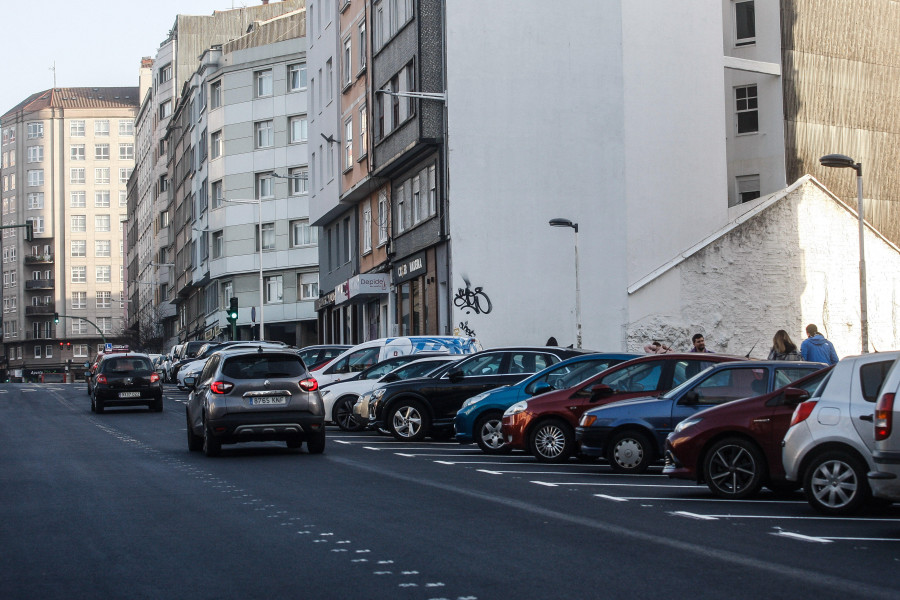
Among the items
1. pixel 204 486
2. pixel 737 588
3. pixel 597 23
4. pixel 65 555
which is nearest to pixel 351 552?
pixel 65 555

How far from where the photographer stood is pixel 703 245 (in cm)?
3866

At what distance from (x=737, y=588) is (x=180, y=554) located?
414cm

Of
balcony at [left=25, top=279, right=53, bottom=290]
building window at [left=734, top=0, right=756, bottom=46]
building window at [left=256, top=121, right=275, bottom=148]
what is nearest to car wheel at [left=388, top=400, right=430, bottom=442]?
building window at [left=734, top=0, right=756, bottom=46]

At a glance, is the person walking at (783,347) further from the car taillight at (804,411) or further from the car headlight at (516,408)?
the car taillight at (804,411)

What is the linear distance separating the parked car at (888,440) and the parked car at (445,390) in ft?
39.2

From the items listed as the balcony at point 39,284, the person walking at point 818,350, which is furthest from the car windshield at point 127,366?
the balcony at point 39,284

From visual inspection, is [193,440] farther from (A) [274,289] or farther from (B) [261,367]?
(A) [274,289]

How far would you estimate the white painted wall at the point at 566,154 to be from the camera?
128 ft

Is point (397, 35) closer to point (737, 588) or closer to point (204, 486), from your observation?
point (204, 486)

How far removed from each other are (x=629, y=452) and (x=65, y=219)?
483ft

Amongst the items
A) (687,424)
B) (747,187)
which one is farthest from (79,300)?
(687,424)

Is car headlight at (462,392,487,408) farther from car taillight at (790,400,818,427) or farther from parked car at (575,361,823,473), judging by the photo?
→ car taillight at (790,400,818,427)

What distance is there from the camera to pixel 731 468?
13922 mm

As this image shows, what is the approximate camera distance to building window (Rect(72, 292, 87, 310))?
6132 inches
